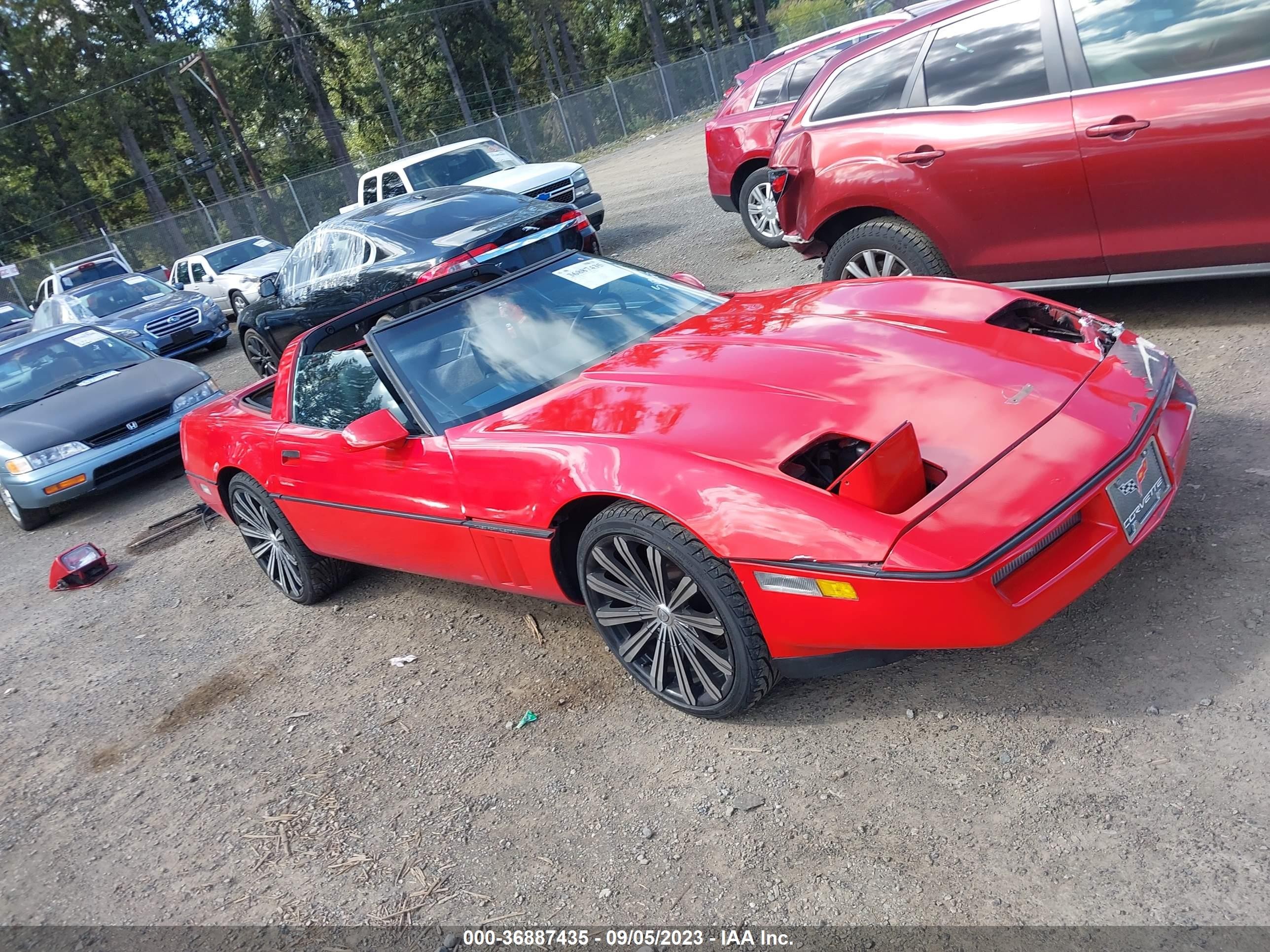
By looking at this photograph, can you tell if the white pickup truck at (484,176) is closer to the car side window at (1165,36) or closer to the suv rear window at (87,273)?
the suv rear window at (87,273)

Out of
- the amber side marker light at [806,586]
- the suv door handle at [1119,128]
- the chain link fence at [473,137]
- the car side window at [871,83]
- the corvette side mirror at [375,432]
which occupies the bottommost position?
the amber side marker light at [806,586]

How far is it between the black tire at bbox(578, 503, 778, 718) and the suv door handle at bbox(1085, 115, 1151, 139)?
10.3ft

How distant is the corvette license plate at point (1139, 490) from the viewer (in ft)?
8.64

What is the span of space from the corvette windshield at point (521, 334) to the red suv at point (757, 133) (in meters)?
4.84

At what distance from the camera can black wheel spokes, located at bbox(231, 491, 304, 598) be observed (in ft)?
16.5

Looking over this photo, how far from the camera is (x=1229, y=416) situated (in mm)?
4004

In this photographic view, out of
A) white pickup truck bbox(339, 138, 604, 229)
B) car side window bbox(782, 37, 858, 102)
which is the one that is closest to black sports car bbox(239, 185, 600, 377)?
white pickup truck bbox(339, 138, 604, 229)

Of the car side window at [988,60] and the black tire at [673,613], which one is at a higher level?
Answer: the car side window at [988,60]

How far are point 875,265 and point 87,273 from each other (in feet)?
59.3

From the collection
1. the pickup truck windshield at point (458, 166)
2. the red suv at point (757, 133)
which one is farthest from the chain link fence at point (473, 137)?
the red suv at point (757, 133)

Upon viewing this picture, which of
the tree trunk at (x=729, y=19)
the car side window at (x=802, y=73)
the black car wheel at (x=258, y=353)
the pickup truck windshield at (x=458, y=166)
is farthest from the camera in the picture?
the tree trunk at (x=729, y=19)

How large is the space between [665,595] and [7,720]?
12.5 ft

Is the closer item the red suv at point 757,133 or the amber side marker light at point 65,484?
the amber side marker light at point 65,484

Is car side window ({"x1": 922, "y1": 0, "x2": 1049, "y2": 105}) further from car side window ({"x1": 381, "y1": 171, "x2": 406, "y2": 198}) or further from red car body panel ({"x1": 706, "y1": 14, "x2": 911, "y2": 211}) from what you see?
car side window ({"x1": 381, "y1": 171, "x2": 406, "y2": 198})
